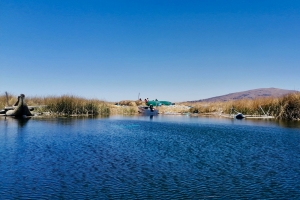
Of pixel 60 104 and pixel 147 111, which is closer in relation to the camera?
pixel 60 104

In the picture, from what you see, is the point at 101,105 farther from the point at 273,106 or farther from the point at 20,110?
the point at 273,106

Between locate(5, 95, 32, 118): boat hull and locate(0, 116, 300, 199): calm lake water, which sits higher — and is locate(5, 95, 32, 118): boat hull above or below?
above

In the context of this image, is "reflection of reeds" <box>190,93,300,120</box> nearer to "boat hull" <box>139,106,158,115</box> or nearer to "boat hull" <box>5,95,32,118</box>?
"boat hull" <box>139,106,158,115</box>

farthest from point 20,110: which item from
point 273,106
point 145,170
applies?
point 273,106

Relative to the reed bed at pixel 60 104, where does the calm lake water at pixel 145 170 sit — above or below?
below

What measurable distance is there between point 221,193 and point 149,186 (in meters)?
2.32

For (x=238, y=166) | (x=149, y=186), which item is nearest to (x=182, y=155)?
(x=238, y=166)

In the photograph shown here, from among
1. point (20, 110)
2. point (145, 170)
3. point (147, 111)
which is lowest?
point (145, 170)

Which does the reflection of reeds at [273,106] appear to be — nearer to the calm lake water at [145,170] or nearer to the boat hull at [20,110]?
the calm lake water at [145,170]

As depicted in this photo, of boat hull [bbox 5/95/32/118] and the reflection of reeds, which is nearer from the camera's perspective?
boat hull [bbox 5/95/32/118]

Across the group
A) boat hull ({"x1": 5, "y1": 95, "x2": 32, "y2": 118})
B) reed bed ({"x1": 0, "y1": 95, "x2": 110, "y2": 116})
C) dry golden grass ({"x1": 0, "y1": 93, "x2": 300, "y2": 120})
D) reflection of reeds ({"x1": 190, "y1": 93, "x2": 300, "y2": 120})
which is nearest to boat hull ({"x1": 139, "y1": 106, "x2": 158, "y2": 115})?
dry golden grass ({"x1": 0, "y1": 93, "x2": 300, "y2": 120})

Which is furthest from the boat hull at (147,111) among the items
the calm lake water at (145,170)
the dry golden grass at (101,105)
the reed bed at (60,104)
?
the calm lake water at (145,170)

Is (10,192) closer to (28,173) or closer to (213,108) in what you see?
(28,173)

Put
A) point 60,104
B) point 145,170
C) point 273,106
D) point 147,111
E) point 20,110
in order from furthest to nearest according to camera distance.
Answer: point 147,111
point 273,106
point 60,104
point 20,110
point 145,170
